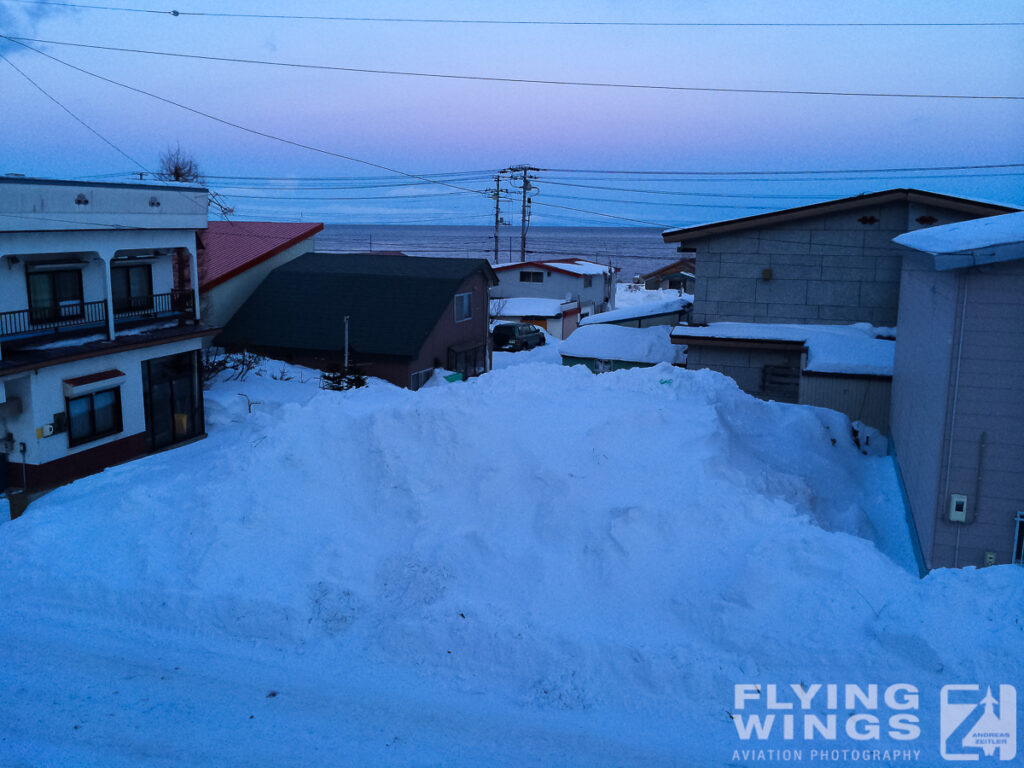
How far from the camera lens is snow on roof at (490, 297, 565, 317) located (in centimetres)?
4338

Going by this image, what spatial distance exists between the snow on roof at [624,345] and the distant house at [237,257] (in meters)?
11.4

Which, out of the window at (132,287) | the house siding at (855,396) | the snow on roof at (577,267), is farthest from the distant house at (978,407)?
the snow on roof at (577,267)

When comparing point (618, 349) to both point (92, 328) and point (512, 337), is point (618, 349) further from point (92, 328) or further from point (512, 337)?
point (92, 328)

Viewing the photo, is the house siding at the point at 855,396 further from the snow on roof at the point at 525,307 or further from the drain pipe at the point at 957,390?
the snow on roof at the point at 525,307

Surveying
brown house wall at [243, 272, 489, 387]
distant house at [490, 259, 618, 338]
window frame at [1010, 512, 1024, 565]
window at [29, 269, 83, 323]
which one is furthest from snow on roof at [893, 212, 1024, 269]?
distant house at [490, 259, 618, 338]

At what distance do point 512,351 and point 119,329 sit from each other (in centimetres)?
2117

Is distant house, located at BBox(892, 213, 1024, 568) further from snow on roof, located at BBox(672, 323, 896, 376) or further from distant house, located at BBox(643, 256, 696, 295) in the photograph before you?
distant house, located at BBox(643, 256, 696, 295)

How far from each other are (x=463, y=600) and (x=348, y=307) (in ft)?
63.2

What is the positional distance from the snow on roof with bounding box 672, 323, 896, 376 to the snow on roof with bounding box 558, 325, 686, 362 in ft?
8.80

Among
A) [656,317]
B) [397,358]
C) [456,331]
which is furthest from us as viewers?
[656,317]

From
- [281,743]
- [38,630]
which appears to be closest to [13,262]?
[38,630]

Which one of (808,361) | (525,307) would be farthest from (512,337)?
(808,361)

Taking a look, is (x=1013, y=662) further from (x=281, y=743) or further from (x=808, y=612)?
(x=281, y=743)

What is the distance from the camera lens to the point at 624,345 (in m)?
25.5
